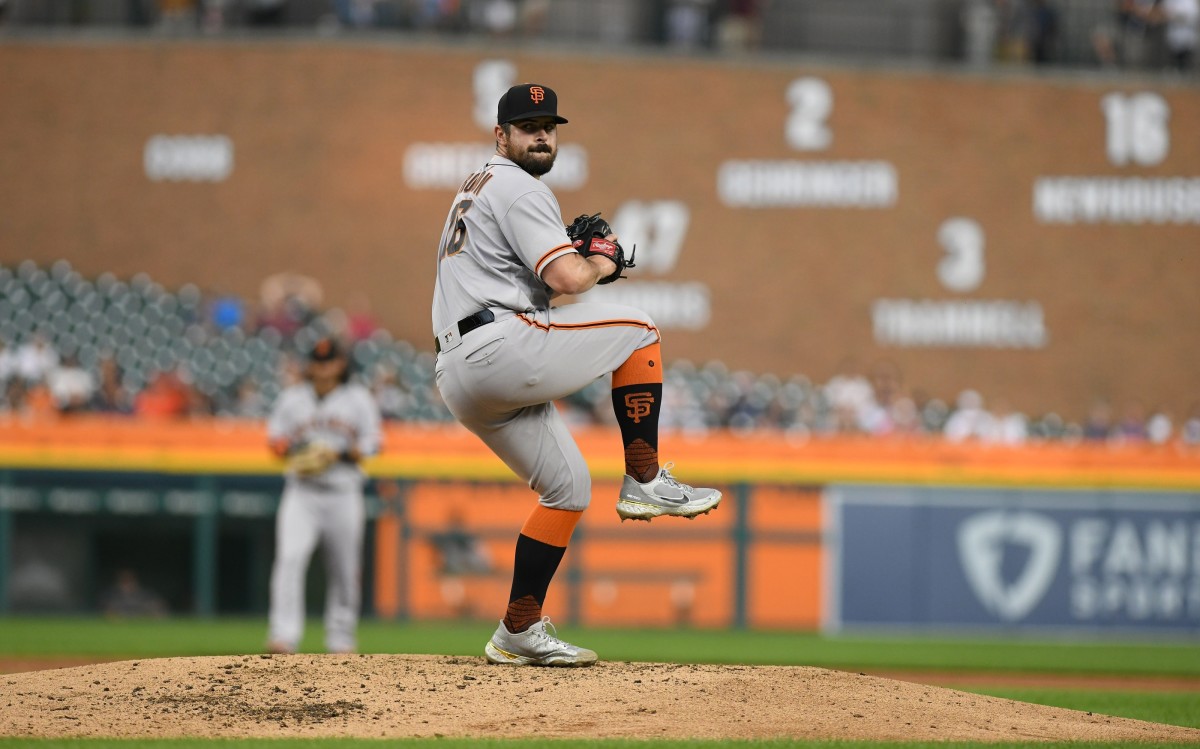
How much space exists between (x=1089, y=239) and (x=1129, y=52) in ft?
8.46

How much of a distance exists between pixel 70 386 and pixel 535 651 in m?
10.9

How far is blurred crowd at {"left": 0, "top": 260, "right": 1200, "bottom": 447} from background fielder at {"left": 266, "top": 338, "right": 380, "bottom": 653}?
506 centimetres

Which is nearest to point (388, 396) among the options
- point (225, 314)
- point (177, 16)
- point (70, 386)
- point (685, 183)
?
point (70, 386)

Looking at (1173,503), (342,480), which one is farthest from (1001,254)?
(342,480)

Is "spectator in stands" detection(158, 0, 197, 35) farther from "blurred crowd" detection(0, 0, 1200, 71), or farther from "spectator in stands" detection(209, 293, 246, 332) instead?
"spectator in stands" detection(209, 293, 246, 332)

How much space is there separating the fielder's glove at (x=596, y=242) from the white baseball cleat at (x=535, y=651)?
4.97 ft

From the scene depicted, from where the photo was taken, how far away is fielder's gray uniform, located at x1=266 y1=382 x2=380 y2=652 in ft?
34.6

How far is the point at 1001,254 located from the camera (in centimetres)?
2075

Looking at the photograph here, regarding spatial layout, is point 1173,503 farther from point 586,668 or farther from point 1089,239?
point 586,668

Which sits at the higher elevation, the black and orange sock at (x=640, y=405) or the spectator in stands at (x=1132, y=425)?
the black and orange sock at (x=640, y=405)

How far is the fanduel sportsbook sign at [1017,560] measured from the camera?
14.6m

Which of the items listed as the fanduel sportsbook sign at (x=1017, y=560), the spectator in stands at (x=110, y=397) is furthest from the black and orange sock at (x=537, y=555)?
the spectator in stands at (x=110, y=397)

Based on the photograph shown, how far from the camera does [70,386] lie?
53.2 ft

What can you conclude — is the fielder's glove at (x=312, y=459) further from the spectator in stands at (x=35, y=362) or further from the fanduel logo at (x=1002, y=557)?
the spectator in stands at (x=35, y=362)
